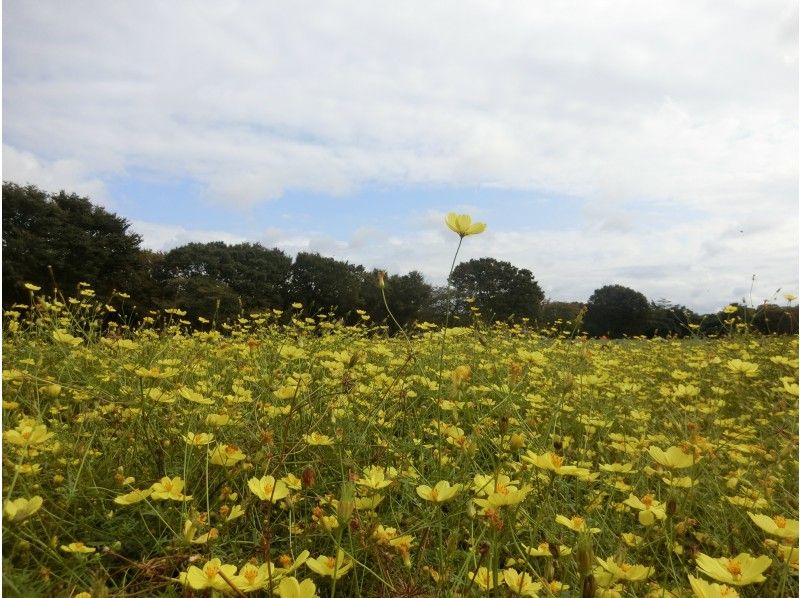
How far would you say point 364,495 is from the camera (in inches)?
59.4

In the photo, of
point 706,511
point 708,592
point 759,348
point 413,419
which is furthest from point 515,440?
point 759,348

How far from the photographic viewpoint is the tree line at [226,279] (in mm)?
13828

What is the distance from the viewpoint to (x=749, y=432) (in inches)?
103

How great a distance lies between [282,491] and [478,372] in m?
2.29

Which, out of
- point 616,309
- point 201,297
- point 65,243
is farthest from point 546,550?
point 616,309

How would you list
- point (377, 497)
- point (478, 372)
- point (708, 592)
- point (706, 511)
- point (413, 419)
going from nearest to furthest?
point (708, 592), point (377, 497), point (706, 511), point (413, 419), point (478, 372)

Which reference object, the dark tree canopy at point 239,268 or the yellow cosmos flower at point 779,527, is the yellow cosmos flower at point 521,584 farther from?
the dark tree canopy at point 239,268

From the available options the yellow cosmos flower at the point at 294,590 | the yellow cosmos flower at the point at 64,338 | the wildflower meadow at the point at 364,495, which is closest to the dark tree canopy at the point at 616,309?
the wildflower meadow at the point at 364,495

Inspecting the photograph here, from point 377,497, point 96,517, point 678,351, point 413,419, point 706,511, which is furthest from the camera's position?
point 678,351

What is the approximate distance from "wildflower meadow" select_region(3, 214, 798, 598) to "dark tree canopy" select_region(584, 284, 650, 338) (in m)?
21.0

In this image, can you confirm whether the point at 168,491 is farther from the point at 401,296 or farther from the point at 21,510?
the point at 401,296

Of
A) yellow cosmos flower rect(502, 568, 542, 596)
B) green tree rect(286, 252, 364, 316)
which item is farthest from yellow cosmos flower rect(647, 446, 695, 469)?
green tree rect(286, 252, 364, 316)

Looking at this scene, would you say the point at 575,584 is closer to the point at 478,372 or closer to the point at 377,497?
the point at 377,497

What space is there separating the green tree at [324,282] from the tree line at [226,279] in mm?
38
